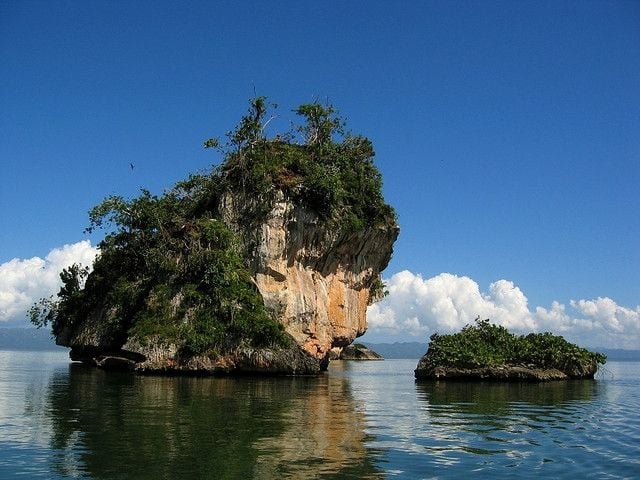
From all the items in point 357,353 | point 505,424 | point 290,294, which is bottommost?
point 357,353

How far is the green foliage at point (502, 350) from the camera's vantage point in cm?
4359

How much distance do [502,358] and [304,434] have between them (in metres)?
29.7

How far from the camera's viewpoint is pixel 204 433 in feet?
57.5

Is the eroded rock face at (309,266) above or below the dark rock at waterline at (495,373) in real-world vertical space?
above

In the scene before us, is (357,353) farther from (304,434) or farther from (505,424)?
(304,434)

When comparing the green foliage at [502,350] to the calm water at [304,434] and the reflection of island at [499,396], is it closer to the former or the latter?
the reflection of island at [499,396]

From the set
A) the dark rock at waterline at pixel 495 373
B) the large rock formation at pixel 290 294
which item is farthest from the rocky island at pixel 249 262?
the dark rock at waterline at pixel 495 373

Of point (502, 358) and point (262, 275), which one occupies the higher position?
point (262, 275)

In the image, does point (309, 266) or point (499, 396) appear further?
point (309, 266)

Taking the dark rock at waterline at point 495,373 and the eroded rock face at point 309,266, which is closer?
the dark rock at waterline at point 495,373

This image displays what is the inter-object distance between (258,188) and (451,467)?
3646cm

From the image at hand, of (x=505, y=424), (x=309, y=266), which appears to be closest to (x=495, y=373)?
(x=309, y=266)

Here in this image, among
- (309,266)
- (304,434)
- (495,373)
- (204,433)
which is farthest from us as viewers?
(309,266)

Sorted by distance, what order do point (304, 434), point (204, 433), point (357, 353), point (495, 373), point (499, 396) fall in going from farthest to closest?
point (357, 353), point (495, 373), point (499, 396), point (304, 434), point (204, 433)
